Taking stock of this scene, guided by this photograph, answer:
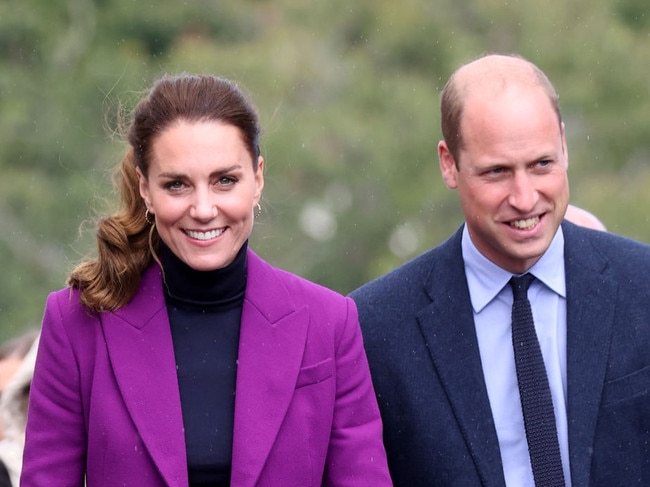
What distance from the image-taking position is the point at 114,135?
462 cm

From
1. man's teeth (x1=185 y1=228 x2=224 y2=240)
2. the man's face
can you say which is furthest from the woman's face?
the man's face

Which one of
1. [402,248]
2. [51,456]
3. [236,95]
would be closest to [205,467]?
[51,456]

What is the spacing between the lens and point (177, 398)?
14.0ft

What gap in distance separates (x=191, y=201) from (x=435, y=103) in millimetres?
16491

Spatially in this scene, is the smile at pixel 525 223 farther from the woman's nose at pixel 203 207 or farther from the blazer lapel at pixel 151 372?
the blazer lapel at pixel 151 372

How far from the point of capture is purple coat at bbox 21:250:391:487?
4223mm

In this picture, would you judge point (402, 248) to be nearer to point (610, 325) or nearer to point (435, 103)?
point (435, 103)

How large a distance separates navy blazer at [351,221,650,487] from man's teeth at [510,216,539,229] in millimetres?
277

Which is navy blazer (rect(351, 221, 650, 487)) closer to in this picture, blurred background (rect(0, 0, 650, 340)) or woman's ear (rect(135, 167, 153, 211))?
woman's ear (rect(135, 167, 153, 211))

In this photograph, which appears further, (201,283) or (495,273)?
(495,273)

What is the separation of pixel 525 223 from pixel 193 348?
3.30 ft

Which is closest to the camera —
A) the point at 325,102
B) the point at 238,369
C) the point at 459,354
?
the point at 238,369

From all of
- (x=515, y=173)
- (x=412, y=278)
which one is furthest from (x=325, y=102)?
(x=515, y=173)

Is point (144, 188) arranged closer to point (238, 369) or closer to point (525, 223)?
point (238, 369)
